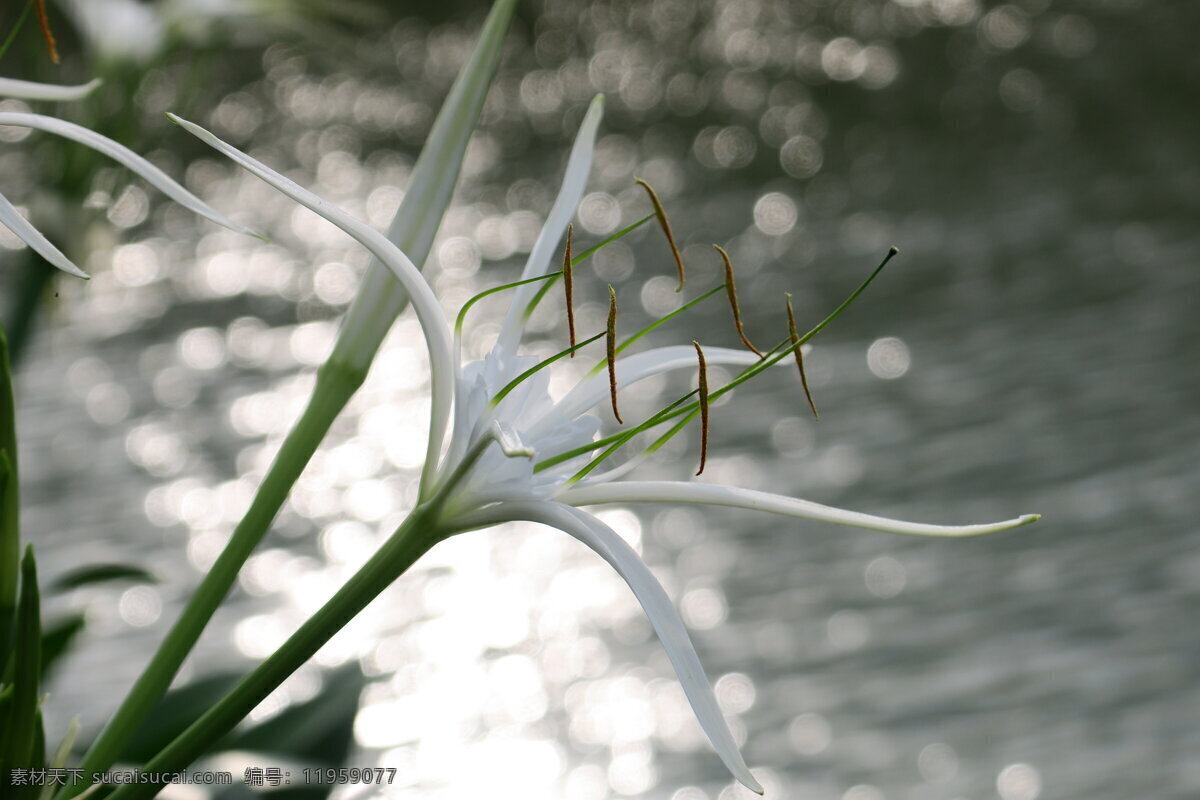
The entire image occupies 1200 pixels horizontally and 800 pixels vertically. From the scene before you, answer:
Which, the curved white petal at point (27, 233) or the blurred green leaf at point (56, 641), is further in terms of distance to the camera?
the blurred green leaf at point (56, 641)

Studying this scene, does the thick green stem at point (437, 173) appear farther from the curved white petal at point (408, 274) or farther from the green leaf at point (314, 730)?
the green leaf at point (314, 730)

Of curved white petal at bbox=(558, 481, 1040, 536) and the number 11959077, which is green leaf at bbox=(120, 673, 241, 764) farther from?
curved white petal at bbox=(558, 481, 1040, 536)

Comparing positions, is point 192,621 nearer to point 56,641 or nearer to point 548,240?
point 548,240

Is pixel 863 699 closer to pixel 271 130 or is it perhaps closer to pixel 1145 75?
pixel 1145 75

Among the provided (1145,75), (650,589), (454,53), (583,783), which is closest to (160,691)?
(650,589)

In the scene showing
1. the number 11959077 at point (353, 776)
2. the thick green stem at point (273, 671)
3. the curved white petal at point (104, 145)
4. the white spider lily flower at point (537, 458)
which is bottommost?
the number 11959077 at point (353, 776)

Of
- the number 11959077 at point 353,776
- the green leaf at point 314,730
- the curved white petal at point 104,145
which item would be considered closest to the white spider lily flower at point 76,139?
the curved white petal at point 104,145

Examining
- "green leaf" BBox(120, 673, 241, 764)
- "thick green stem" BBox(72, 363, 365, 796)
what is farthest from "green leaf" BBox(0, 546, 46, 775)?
"green leaf" BBox(120, 673, 241, 764)
